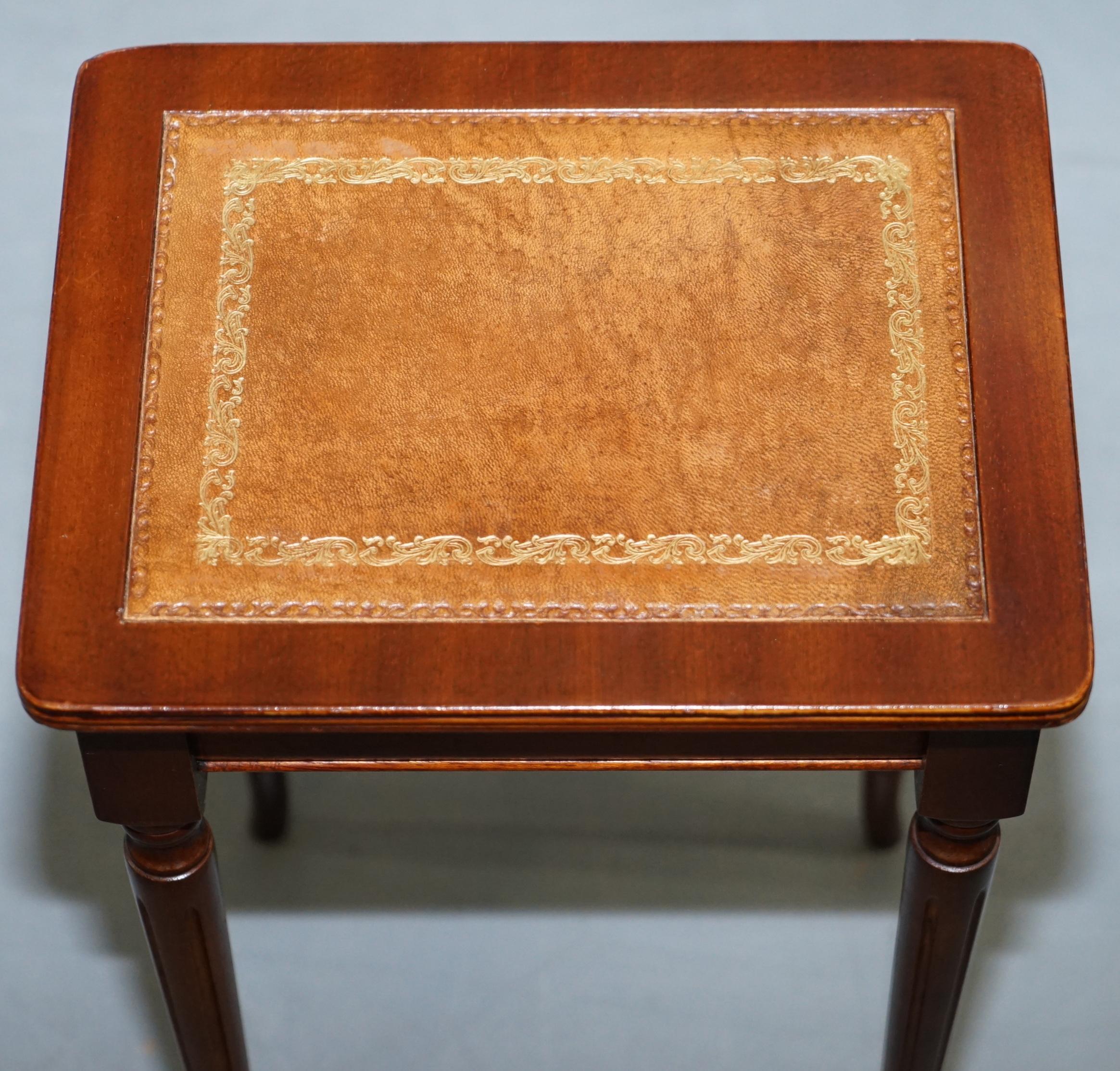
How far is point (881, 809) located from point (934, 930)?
0.49 meters

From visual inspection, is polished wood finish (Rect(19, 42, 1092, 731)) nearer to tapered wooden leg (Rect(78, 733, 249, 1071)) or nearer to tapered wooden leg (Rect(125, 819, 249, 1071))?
tapered wooden leg (Rect(78, 733, 249, 1071))

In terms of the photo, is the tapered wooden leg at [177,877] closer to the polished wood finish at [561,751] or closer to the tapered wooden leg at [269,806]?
the polished wood finish at [561,751]

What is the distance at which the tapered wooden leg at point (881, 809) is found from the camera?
1.80 m

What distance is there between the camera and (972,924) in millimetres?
1348

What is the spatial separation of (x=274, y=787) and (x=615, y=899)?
14.0 inches

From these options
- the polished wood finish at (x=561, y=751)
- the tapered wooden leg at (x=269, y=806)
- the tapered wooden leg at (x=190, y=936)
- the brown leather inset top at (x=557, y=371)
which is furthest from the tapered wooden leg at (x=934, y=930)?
the tapered wooden leg at (x=269, y=806)

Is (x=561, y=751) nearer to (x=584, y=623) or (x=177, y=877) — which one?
(x=584, y=623)

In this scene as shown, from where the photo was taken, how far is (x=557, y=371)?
1258mm

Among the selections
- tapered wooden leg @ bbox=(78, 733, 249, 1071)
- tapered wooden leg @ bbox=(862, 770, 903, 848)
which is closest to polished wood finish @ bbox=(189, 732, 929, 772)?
tapered wooden leg @ bbox=(78, 733, 249, 1071)

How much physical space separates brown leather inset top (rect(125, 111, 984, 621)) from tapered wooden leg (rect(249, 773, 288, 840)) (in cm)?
64

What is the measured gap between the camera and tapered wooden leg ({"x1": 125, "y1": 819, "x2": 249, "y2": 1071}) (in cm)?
130

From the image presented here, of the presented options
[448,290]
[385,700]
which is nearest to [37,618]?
[385,700]

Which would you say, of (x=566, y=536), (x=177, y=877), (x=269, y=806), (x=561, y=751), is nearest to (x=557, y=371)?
(x=566, y=536)

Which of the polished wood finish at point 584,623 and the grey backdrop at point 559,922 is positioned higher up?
the polished wood finish at point 584,623
